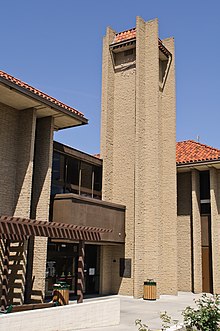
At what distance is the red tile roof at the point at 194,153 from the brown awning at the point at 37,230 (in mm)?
11414

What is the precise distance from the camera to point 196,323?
9.02m

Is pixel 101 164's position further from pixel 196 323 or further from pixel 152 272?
pixel 196 323

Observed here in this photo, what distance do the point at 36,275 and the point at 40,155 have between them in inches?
188

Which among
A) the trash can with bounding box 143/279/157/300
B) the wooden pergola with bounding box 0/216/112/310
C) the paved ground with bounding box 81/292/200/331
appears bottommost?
the paved ground with bounding box 81/292/200/331

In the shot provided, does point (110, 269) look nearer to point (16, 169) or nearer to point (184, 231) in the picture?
point (184, 231)

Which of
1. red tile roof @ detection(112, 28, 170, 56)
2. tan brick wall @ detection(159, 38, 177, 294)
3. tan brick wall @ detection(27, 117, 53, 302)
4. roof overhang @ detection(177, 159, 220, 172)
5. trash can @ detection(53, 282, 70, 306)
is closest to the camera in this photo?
trash can @ detection(53, 282, 70, 306)

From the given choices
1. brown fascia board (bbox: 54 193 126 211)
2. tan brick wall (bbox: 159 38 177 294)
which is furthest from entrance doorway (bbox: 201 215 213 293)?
brown fascia board (bbox: 54 193 126 211)

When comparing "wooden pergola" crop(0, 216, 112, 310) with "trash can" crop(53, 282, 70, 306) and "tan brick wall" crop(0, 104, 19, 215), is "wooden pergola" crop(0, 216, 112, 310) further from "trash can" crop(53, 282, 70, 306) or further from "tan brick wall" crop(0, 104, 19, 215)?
"tan brick wall" crop(0, 104, 19, 215)

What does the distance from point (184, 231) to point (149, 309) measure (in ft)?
28.4

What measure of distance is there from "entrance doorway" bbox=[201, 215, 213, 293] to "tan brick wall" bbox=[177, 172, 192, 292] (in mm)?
756

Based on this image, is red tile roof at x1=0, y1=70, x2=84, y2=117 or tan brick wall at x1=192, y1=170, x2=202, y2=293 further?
tan brick wall at x1=192, y1=170, x2=202, y2=293

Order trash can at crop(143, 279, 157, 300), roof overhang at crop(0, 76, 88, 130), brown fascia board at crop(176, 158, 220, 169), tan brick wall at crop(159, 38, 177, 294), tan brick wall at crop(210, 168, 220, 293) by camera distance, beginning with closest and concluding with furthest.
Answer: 1. roof overhang at crop(0, 76, 88, 130)
2. trash can at crop(143, 279, 157, 300)
3. tan brick wall at crop(159, 38, 177, 294)
4. tan brick wall at crop(210, 168, 220, 293)
5. brown fascia board at crop(176, 158, 220, 169)

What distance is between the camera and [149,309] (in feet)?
52.4

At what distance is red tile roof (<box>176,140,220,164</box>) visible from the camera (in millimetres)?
23359
